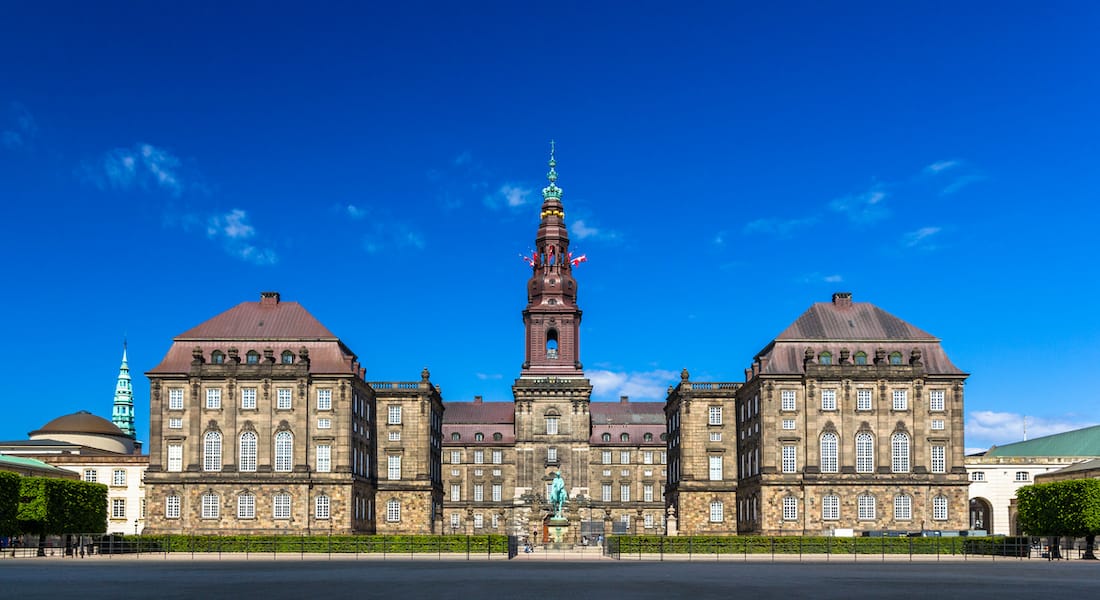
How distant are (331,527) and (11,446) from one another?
60038 mm

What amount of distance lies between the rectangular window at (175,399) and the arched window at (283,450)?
8629mm

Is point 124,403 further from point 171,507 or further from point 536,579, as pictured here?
point 536,579

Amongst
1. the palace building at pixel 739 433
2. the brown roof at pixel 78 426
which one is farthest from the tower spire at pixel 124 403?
the palace building at pixel 739 433

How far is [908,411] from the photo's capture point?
104 meters

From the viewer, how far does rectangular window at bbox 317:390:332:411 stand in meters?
107

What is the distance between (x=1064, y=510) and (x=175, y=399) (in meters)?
71.3

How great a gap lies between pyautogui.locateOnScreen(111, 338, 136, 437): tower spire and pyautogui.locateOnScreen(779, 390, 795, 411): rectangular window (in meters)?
115

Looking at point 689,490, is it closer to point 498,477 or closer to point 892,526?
point 892,526

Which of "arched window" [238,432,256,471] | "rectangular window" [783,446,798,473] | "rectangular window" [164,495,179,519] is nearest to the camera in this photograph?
"rectangular window" [164,495,179,519]

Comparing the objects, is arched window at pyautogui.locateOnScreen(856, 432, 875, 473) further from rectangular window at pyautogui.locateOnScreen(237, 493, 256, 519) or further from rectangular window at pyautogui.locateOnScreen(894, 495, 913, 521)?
rectangular window at pyautogui.locateOnScreen(237, 493, 256, 519)

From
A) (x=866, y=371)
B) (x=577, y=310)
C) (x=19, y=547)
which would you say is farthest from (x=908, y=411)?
(x=19, y=547)

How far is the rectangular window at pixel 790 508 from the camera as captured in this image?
104062 mm

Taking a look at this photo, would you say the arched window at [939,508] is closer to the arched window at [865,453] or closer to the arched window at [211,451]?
the arched window at [865,453]

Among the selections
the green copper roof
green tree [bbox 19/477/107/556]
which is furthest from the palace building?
the green copper roof
